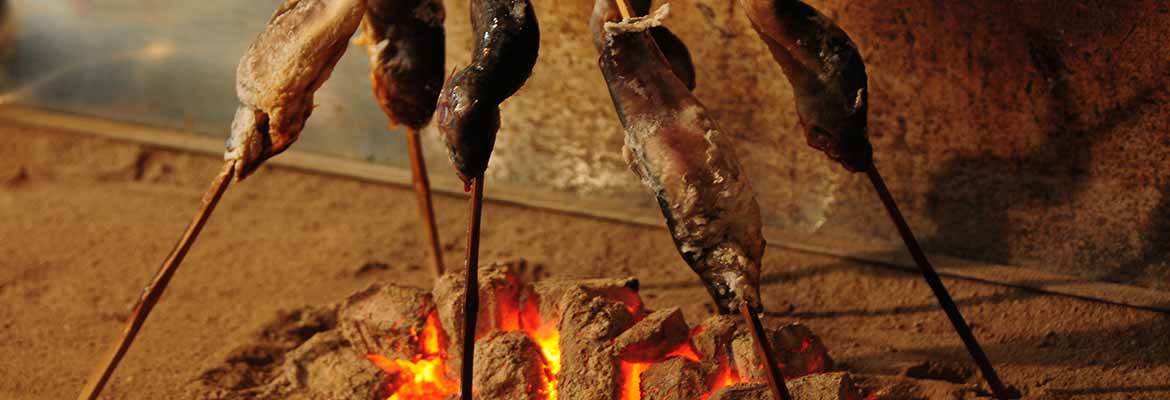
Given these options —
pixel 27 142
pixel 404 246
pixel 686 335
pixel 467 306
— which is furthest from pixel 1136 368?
pixel 27 142

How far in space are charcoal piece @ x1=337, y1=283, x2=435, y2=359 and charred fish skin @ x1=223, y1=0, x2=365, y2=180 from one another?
491 millimetres

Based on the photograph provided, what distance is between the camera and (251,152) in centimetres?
296

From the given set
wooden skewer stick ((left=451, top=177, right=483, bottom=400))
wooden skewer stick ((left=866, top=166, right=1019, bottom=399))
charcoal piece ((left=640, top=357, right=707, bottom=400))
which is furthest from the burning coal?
wooden skewer stick ((left=866, top=166, right=1019, bottom=399))

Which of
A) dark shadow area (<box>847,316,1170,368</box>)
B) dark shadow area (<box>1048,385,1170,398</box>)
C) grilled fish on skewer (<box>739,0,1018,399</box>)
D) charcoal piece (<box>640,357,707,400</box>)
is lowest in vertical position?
charcoal piece (<box>640,357,707,400</box>)

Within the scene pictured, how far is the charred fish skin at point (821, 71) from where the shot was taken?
2646 millimetres

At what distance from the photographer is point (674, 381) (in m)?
2.73

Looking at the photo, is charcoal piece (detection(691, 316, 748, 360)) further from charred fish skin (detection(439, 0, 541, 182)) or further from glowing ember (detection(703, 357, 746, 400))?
charred fish skin (detection(439, 0, 541, 182))

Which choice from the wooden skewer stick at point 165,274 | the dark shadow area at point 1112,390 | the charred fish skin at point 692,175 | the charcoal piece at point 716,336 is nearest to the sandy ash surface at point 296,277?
the dark shadow area at point 1112,390

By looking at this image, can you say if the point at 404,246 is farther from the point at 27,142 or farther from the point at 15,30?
the point at 15,30

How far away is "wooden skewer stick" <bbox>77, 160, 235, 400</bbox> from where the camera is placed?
2.92 meters

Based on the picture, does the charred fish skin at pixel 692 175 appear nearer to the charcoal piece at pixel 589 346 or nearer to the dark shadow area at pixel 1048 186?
the charcoal piece at pixel 589 346

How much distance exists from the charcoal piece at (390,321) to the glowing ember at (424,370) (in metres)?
0.02

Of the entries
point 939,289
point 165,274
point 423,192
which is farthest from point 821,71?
point 165,274

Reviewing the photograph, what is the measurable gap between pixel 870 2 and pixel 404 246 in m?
1.75
